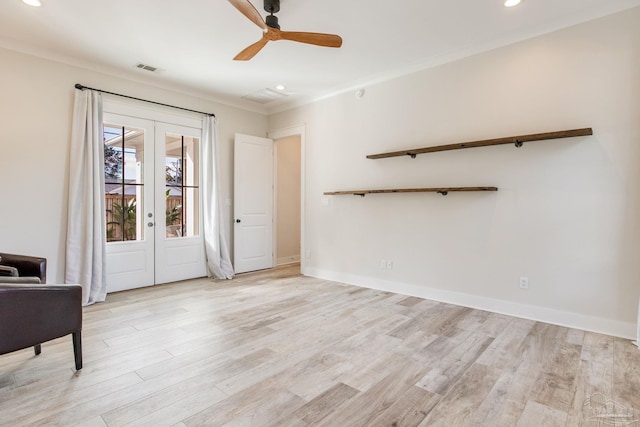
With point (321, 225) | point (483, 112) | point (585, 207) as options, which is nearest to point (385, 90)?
point (483, 112)

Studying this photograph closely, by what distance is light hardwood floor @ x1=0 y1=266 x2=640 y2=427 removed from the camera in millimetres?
1812

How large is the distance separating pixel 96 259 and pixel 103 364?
6.68 ft

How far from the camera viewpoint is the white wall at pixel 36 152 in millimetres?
3527

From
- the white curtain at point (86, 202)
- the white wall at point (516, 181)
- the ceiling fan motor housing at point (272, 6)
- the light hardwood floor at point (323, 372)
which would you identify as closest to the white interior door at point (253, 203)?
the white wall at point (516, 181)

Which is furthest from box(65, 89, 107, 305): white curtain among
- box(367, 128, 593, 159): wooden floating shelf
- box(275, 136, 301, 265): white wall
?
box(367, 128, 593, 159): wooden floating shelf

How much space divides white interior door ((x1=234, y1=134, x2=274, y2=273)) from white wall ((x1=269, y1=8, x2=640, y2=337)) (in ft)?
5.48

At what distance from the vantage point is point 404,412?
1.84 metres

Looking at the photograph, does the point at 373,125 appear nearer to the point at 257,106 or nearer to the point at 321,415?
the point at 257,106

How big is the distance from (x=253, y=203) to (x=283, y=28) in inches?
121

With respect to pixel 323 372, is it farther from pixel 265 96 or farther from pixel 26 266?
pixel 265 96

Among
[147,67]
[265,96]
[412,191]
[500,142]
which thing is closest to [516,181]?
[500,142]

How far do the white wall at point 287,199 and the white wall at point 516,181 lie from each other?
191 cm

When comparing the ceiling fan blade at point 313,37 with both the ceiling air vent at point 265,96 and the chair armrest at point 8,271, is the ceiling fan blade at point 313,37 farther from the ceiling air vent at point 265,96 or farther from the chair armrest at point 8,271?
the chair armrest at point 8,271

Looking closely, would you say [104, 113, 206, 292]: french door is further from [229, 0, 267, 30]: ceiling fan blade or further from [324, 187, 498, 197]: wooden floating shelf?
[229, 0, 267, 30]: ceiling fan blade
